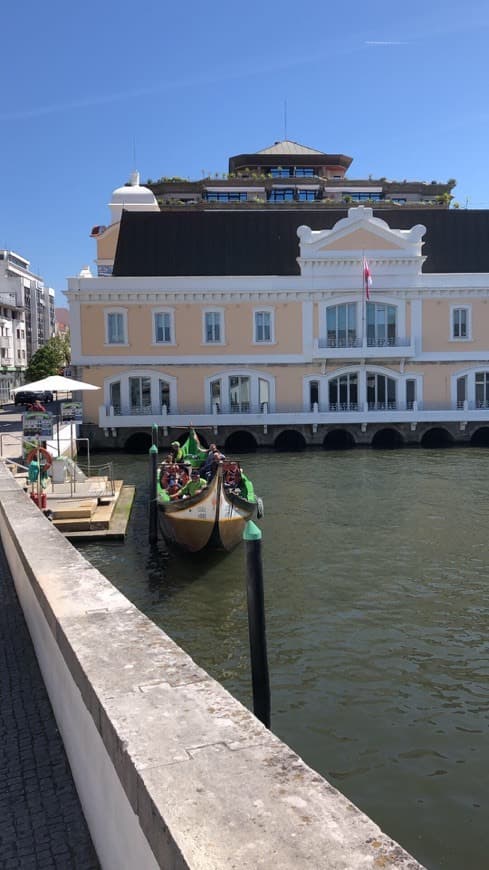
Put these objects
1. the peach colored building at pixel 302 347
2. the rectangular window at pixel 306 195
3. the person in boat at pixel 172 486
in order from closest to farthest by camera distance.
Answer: the person in boat at pixel 172 486, the peach colored building at pixel 302 347, the rectangular window at pixel 306 195

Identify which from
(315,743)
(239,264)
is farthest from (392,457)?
(315,743)

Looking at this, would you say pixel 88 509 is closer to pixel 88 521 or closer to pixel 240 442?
pixel 88 521

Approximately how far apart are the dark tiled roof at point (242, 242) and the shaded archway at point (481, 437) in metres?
9.09

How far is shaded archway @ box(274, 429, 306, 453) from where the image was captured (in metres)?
40.3

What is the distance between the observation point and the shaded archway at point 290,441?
40.3 m

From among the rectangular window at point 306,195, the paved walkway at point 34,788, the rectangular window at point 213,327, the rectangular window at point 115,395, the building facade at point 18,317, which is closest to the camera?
the paved walkway at point 34,788

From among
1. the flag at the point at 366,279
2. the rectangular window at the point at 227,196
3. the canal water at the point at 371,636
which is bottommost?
the canal water at the point at 371,636

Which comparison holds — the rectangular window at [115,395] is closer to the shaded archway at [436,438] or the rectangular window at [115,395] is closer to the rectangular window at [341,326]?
the rectangular window at [341,326]

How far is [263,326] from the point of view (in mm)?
41125

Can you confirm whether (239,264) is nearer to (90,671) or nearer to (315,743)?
(315,743)

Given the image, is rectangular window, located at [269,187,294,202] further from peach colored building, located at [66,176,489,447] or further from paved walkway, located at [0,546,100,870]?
paved walkway, located at [0,546,100,870]

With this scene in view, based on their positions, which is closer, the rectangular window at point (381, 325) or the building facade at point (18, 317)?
the rectangular window at point (381, 325)

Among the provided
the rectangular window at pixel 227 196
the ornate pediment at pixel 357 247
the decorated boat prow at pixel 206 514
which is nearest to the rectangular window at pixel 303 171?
the rectangular window at pixel 227 196

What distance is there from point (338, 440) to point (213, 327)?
362 inches
